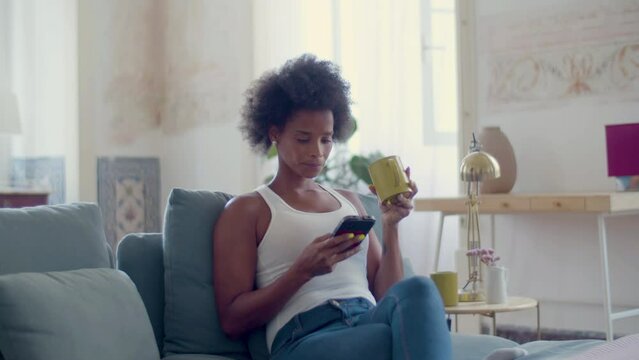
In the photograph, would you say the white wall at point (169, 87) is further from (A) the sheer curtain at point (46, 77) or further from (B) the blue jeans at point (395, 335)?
(B) the blue jeans at point (395, 335)

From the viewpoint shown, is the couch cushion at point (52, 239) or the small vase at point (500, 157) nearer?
the couch cushion at point (52, 239)

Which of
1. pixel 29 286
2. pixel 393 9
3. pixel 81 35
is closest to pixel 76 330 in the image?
pixel 29 286

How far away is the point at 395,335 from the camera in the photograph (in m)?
1.90

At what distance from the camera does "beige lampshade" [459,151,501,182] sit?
3.00m

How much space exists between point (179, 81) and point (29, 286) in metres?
4.08

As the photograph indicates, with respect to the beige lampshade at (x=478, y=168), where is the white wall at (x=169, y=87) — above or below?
above

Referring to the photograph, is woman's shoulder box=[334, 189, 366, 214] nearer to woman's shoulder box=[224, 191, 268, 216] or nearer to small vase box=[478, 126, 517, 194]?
woman's shoulder box=[224, 191, 268, 216]

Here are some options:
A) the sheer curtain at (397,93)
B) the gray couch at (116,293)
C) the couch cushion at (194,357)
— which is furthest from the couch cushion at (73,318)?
the sheer curtain at (397,93)

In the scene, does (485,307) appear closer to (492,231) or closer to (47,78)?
(492,231)

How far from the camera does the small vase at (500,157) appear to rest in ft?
12.6

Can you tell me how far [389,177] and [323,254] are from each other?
1.04ft

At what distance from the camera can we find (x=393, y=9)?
4.64 meters

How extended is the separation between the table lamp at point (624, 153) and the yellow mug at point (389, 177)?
158cm

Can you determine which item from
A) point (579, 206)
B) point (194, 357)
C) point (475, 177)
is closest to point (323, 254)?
point (194, 357)
